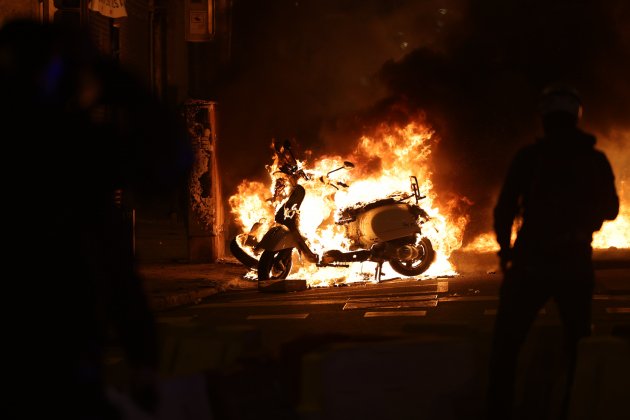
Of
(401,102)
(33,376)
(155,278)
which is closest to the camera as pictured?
(33,376)

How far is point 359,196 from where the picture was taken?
50.7 feet

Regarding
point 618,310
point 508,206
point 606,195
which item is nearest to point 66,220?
point 508,206

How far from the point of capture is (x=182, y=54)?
3061cm

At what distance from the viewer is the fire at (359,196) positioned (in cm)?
1440

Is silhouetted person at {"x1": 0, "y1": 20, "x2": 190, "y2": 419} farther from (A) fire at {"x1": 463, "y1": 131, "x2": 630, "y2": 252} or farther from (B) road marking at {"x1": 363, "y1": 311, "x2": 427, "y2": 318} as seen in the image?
(A) fire at {"x1": 463, "y1": 131, "x2": 630, "y2": 252}

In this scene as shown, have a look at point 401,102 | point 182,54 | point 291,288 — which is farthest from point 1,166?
point 182,54

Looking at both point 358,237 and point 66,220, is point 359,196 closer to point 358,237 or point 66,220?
point 358,237

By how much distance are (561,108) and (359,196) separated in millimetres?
10531

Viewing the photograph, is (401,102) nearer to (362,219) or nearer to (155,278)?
(362,219)

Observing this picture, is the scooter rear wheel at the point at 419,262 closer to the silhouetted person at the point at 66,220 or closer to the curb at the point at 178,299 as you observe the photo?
the curb at the point at 178,299

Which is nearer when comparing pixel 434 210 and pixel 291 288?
pixel 291 288

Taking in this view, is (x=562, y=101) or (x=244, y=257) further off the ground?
(x=562, y=101)

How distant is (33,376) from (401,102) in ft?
51.9

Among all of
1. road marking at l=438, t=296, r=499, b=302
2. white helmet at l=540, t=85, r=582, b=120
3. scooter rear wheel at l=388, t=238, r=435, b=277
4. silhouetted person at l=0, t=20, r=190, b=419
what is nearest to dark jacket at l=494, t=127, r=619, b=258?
white helmet at l=540, t=85, r=582, b=120
